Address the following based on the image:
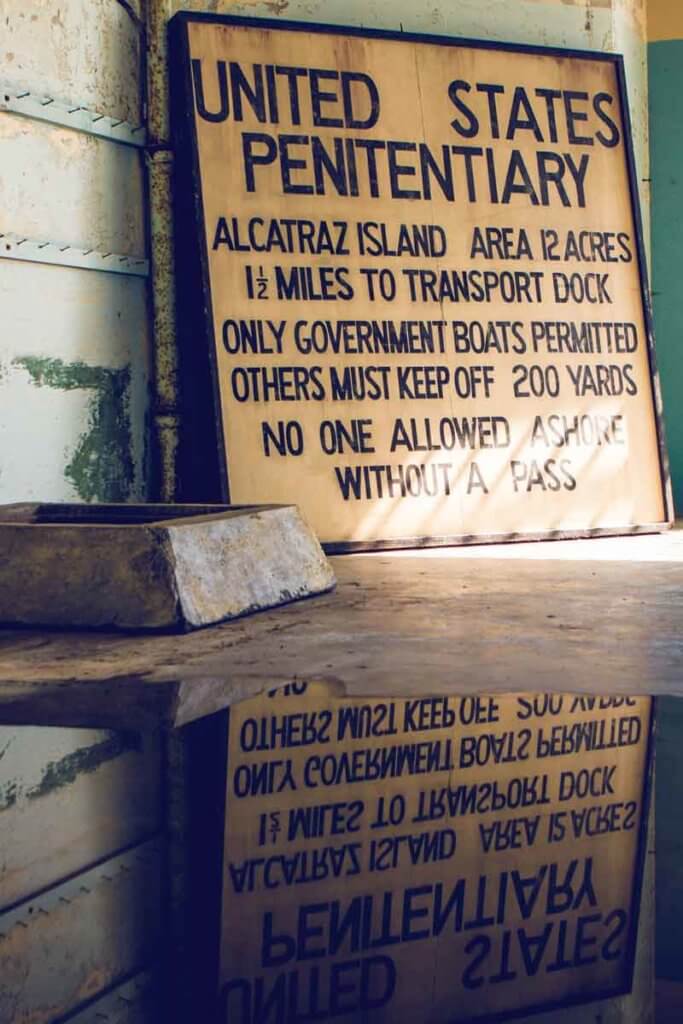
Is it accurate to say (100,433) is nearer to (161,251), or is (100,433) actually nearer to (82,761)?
(161,251)

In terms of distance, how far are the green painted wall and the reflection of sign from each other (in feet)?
16.0

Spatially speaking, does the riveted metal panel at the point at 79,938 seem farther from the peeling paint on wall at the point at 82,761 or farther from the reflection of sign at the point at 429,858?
the peeling paint on wall at the point at 82,761

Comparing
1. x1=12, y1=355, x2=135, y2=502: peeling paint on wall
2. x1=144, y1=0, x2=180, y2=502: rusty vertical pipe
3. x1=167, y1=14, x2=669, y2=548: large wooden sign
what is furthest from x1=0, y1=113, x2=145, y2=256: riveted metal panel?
x1=12, y1=355, x2=135, y2=502: peeling paint on wall

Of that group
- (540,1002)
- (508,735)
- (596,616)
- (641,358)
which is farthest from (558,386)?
(540,1002)

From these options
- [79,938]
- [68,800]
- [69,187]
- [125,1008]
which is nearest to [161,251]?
[69,187]

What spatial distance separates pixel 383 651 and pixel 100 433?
8.16ft

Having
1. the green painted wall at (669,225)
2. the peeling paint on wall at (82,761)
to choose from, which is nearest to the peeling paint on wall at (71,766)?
the peeling paint on wall at (82,761)

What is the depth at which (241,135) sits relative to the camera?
5363mm

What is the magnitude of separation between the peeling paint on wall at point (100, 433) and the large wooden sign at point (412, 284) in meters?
0.28

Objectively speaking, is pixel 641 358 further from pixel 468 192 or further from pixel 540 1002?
pixel 540 1002

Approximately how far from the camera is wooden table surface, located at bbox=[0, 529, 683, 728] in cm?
262

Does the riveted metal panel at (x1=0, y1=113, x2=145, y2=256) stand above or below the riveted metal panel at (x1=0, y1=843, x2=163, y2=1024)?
above

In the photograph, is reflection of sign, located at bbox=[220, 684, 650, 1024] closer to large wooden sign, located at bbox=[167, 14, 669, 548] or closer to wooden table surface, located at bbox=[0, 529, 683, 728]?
wooden table surface, located at bbox=[0, 529, 683, 728]

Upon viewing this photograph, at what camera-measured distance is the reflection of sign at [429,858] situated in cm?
140
